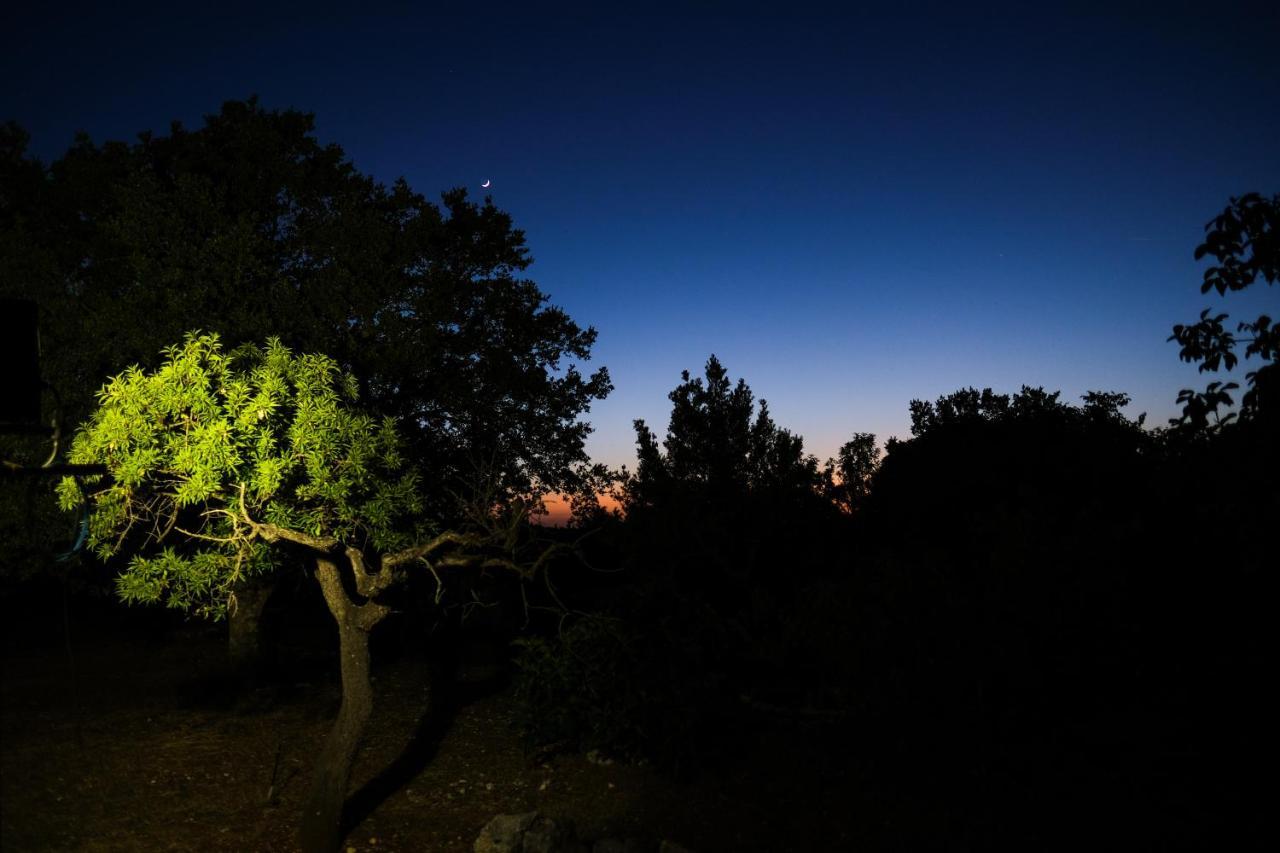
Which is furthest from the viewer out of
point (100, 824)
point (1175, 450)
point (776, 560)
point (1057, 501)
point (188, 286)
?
point (1057, 501)

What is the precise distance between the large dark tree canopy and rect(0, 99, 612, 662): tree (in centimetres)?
3

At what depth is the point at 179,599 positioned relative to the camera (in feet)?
25.5

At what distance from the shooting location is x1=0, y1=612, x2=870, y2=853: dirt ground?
845cm

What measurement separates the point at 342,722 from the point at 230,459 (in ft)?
10.8

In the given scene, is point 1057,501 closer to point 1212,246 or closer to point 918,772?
point 918,772

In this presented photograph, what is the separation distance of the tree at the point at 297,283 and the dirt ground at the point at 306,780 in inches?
119

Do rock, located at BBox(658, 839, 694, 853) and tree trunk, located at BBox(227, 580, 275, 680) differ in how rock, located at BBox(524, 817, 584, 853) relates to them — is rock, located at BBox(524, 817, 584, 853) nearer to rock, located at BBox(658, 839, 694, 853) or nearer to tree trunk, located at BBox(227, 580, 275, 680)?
rock, located at BBox(658, 839, 694, 853)

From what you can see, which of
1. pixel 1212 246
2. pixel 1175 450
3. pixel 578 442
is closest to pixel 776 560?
pixel 578 442

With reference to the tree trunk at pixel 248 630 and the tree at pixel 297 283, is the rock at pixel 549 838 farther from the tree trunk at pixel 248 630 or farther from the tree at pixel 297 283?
the tree trunk at pixel 248 630

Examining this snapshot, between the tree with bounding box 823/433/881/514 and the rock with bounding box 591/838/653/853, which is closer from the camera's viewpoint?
the rock with bounding box 591/838/653/853

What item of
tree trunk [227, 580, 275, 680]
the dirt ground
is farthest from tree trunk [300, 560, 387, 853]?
tree trunk [227, 580, 275, 680]

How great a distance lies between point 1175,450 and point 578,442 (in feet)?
37.1

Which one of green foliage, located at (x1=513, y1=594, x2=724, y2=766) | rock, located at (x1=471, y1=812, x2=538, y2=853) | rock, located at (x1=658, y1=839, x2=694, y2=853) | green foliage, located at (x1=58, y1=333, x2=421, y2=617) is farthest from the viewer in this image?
green foliage, located at (x1=513, y1=594, x2=724, y2=766)

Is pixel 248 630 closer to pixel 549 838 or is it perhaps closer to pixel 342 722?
pixel 342 722
